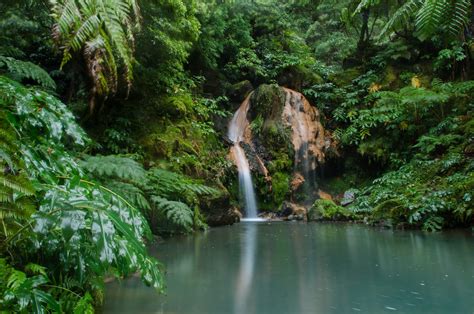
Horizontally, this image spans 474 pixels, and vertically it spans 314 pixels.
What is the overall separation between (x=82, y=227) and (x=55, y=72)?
569 centimetres

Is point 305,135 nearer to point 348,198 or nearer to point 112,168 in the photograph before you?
point 348,198

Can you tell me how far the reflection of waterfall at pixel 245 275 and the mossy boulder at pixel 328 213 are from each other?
2.86 metres

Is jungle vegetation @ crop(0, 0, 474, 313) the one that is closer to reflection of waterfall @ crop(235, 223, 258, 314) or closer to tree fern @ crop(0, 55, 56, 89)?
tree fern @ crop(0, 55, 56, 89)

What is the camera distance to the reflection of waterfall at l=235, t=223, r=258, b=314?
2248 mm

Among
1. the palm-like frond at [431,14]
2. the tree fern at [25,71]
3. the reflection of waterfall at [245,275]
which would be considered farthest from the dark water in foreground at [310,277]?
the tree fern at [25,71]

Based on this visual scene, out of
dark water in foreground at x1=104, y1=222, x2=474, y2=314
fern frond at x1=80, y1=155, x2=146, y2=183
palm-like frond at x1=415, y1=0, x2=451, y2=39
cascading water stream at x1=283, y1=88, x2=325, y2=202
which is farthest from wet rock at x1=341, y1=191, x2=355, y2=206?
palm-like frond at x1=415, y1=0, x2=451, y2=39

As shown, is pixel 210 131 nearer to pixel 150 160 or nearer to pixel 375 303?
pixel 150 160

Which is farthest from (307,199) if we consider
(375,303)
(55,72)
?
(375,303)

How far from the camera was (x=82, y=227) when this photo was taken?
1.20 metres

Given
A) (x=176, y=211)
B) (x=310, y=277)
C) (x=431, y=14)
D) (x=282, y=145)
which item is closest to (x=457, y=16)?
(x=431, y=14)

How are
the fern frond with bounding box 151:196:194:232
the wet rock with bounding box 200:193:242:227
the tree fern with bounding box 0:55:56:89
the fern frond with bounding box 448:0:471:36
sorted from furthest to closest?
1. the wet rock with bounding box 200:193:242:227
2. the fern frond with bounding box 151:196:194:232
3. the tree fern with bounding box 0:55:56:89
4. the fern frond with bounding box 448:0:471:36

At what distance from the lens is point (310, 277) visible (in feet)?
9.44

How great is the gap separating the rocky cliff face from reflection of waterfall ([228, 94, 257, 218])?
0.35 feet

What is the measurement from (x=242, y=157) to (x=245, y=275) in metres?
6.20
